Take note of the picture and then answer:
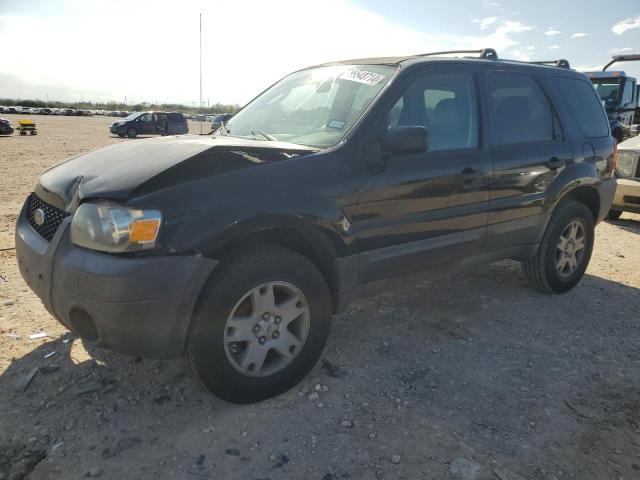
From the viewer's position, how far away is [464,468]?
229cm

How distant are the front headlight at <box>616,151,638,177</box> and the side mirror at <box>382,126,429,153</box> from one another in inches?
253

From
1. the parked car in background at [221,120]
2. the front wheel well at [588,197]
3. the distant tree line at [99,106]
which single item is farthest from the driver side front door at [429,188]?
the distant tree line at [99,106]

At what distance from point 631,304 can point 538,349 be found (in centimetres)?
154

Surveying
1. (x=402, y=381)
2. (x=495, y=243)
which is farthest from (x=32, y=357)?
(x=495, y=243)

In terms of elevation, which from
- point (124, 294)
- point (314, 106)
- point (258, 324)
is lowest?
point (258, 324)

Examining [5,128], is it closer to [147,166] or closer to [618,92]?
[618,92]

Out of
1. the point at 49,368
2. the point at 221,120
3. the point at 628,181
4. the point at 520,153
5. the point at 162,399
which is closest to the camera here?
the point at 162,399

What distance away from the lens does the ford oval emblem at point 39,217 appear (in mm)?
2723

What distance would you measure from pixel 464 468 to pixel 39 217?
254 centimetres

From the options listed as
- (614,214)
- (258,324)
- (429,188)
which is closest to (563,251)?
(429,188)

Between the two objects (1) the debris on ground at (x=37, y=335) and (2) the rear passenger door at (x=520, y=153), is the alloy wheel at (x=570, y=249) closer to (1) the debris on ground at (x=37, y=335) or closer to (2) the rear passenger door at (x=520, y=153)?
(2) the rear passenger door at (x=520, y=153)

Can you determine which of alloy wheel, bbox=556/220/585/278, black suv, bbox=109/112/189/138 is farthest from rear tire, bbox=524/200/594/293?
black suv, bbox=109/112/189/138

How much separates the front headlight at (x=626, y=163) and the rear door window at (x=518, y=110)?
4.49m

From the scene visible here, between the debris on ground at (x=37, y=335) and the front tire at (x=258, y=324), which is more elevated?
the front tire at (x=258, y=324)
